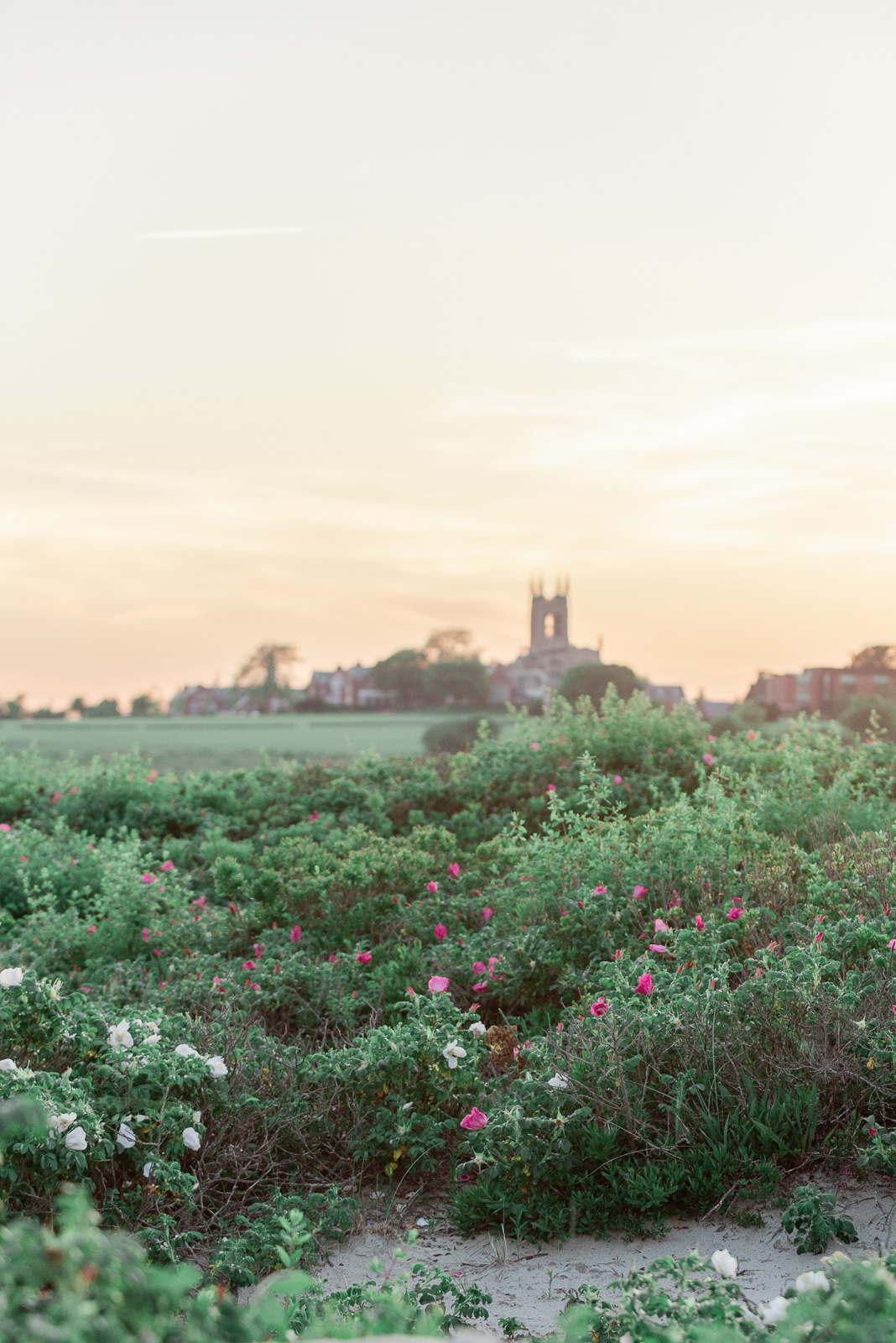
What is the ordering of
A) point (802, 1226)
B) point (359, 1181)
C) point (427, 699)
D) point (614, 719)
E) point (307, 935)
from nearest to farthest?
point (802, 1226), point (359, 1181), point (307, 935), point (614, 719), point (427, 699)

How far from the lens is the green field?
57.9 feet

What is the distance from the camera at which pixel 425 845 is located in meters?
7.64

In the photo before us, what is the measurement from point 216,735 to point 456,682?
4.87 meters

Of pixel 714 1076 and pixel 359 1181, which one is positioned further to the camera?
pixel 359 1181

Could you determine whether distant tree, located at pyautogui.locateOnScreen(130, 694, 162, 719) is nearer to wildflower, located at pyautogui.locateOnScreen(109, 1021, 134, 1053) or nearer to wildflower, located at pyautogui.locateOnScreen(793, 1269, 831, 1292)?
wildflower, located at pyautogui.locateOnScreen(109, 1021, 134, 1053)

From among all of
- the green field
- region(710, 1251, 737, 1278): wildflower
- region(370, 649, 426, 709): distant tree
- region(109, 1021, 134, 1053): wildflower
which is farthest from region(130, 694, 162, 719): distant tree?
region(710, 1251, 737, 1278): wildflower

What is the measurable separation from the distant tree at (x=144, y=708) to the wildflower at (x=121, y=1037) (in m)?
16.8

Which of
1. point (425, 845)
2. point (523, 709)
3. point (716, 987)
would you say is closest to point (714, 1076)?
point (716, 987)

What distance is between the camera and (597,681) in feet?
50.6

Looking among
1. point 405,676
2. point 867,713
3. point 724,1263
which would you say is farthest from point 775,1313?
point 405,676

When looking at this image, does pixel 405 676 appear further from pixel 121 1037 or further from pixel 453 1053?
pixel 121 1037

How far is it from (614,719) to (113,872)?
420cm

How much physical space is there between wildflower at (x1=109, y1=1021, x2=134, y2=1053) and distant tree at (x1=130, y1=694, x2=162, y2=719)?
1684cm

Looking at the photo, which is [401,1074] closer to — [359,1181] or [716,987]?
[359,1181]
